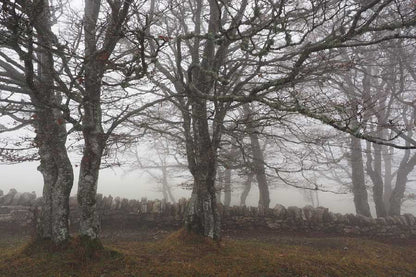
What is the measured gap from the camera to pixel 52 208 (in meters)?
5.58

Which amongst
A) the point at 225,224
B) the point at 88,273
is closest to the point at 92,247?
the point at 88,273

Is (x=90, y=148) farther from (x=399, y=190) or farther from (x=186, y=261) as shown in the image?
(x=399, y=190)

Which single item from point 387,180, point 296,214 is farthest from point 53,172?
point 387,180

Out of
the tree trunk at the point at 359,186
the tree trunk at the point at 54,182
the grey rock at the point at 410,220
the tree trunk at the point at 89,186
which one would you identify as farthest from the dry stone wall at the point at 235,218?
the tree trunk at the point at 89,186

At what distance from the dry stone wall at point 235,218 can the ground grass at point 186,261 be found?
1987 millimetres

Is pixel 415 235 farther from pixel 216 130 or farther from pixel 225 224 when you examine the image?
pixel 216 130

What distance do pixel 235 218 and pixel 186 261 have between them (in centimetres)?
506

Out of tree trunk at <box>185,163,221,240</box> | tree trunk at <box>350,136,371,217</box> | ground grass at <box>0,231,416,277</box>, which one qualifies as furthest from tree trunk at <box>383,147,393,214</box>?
tree trunk at <box>185,163,221,240</box>

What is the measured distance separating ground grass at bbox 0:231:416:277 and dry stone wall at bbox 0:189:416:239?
78.2 inches

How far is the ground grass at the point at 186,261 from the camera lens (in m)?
4.91

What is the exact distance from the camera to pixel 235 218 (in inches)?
414

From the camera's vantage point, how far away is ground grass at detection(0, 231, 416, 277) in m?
4.91

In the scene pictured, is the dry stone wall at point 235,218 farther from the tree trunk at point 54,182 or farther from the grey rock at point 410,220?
the tree trunk at point 54,182

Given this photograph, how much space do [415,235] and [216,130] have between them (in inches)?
388
